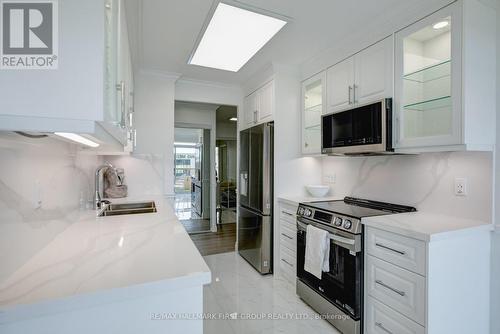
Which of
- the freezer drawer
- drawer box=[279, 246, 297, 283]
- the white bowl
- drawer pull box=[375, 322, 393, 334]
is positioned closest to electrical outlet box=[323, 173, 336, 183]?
the white bowl

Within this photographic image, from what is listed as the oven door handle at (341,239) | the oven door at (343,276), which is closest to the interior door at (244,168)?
the oven door at (343,276)

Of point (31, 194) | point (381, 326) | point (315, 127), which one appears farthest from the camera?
point (315, 127)

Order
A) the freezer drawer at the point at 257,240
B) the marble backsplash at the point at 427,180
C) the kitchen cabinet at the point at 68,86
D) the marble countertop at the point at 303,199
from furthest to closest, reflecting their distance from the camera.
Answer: the freezer drawer at the point at 257,240
the marble countertop at the point at 303,199
the marble backsplash at the point at 427,180
the kitchen cabinet at the point at 68,86

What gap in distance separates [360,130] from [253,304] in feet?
5.92

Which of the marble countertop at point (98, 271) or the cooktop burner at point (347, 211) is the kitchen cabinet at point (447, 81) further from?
the marble countertop at point (98, 271)

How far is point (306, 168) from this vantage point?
3107 mm

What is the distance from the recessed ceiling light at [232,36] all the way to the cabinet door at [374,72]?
74cm

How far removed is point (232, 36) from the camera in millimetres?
2270

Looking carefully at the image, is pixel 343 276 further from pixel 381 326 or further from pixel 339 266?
pixel 381 326

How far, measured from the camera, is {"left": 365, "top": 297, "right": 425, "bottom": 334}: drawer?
4.91ft

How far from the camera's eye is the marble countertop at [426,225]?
4.74 feet

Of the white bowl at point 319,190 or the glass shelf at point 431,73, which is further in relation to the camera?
the white bowl at point 319,190

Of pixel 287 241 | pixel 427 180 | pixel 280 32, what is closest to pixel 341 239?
pixel 427 180

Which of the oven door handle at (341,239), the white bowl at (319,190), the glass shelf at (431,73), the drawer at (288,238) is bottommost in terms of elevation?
the drawer at (288,238)
